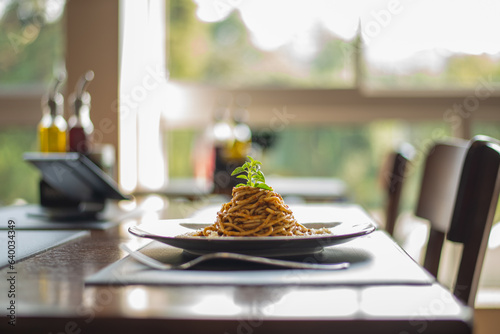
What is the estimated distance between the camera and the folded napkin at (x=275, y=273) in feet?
2.26

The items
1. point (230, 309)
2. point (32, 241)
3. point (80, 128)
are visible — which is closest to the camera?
point (230, 309)

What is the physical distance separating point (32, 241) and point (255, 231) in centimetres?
44

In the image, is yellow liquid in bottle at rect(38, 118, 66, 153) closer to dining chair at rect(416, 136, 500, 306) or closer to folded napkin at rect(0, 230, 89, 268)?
folded napkin at rect(0, 230, 89, 268)

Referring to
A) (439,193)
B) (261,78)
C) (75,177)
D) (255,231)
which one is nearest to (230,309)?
(255,231)

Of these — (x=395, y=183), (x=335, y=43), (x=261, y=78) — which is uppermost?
(x=335, y=43)

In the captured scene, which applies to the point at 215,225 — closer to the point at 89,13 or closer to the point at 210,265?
the point at 210,265

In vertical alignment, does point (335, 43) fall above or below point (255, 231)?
above

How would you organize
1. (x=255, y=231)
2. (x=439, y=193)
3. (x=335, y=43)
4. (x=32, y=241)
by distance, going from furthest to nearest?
(x=335, y=43) → (x=439, y=193) → (x=32, y=241) → (x=255, y=231)

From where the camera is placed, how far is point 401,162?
2.12 metres

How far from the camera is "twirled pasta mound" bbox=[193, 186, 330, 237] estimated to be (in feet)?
2.87

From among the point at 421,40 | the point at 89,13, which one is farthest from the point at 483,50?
the point at 89,13

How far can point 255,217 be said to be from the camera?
883 mm

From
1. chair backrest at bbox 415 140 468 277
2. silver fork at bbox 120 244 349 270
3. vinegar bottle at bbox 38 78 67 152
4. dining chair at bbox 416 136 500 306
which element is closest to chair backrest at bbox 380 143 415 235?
chair backrest at bbox 415 140 468 277

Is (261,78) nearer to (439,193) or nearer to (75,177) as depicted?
(439,193)
